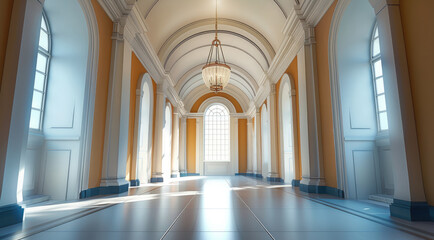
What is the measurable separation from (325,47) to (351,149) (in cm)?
219

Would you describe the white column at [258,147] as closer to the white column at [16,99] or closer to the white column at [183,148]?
the white column at [183,148]

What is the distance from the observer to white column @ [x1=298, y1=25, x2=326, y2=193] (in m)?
5.30


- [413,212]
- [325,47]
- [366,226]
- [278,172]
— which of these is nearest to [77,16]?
[325,47]

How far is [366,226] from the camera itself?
2336 millimetres

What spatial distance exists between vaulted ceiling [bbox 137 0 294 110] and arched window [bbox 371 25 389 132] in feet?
8.47

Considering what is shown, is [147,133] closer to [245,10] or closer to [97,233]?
[245,10]

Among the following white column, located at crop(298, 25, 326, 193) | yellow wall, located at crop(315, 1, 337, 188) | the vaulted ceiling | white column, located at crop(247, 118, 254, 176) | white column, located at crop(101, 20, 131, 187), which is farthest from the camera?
white column, located at crop(247, 118, 254, 176)

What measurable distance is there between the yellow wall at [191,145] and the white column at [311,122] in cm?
1097

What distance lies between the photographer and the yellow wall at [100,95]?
4.78 metres

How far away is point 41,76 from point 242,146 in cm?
1301

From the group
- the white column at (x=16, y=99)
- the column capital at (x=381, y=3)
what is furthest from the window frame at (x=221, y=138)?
the white column at (x=16, y=99)

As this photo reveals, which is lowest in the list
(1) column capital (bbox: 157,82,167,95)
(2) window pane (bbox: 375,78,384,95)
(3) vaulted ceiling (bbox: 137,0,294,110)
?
(2) window pane (bbox: 375,78,384,95)

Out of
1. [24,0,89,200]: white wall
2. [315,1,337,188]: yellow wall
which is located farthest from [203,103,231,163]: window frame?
[24,0,89,200]: white wall

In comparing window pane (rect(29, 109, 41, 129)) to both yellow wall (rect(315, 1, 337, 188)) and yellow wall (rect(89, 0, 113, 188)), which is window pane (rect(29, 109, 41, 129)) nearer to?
yellow wall (rect(89, 0, 113, 188))
